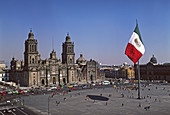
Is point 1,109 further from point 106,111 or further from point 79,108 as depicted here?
point 106,111

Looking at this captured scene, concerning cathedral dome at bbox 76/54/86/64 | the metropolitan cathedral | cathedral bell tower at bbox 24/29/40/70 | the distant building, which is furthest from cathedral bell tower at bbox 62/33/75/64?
the distant building

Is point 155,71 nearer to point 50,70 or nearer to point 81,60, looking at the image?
point 81,60

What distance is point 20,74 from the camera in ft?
356

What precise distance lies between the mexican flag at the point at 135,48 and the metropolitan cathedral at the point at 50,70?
58.1m

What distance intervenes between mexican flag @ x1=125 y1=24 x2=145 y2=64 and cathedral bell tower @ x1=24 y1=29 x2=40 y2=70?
5848cm

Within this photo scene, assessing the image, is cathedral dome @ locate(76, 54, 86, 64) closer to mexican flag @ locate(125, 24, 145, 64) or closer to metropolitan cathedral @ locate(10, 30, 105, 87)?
metropolitan cathedral @ locate(10, 30, 105, 87)

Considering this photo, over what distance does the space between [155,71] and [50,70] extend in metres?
73.3

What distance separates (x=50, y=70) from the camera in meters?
110

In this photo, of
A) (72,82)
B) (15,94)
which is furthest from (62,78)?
(15,94)

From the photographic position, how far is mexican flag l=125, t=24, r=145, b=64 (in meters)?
56.8

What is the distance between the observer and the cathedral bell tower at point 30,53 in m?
100

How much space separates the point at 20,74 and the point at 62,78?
23.9 m

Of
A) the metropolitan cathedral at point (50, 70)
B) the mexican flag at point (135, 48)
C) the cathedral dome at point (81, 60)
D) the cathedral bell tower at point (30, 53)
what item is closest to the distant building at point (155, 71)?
the metropolitan cathedral at point (50, 70)

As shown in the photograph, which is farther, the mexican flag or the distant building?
the distant building
